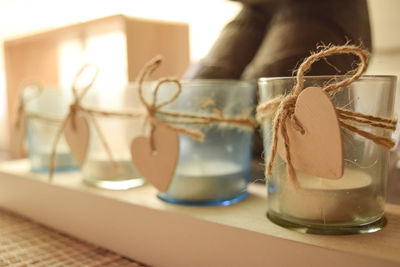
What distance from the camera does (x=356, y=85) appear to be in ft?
0.95

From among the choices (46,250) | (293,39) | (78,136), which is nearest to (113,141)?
(78,136)

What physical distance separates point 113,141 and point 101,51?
0.44 meters

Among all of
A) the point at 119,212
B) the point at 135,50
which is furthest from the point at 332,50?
the point at 135,50

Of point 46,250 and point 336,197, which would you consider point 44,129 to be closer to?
point 46,250

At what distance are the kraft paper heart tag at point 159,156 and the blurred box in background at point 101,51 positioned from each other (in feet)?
0.37

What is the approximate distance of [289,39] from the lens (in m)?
0.45

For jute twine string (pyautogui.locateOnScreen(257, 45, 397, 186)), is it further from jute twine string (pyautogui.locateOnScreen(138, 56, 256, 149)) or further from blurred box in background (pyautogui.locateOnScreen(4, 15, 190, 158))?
blurred box in background (pyautogui.locateOnScreen(4, 15, 190, 158))

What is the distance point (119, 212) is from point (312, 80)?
0.81ft

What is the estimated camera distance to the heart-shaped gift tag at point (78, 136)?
20.2 inches

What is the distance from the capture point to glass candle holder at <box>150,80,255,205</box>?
409mm

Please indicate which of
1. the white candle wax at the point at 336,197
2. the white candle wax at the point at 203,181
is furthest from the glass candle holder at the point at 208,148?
the white candle wax at the point at 336,197

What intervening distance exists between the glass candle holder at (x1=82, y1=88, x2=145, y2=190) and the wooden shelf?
0.03 m

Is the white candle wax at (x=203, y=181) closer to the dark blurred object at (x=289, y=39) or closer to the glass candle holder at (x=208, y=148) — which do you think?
the glass candle holder at (x=208, y=148)

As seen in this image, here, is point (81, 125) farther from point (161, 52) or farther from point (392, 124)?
point (392, 124)
